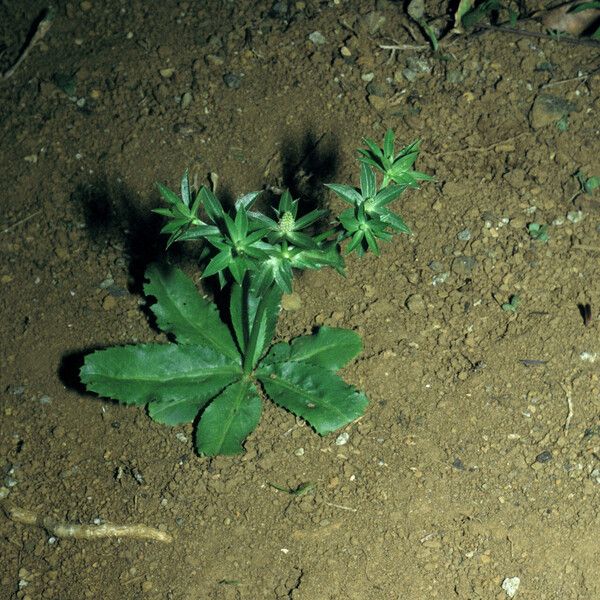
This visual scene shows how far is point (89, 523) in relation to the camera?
121 inches

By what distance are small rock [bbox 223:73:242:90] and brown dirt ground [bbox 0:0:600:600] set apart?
0.03 meters

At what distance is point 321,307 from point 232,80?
117 centimetres

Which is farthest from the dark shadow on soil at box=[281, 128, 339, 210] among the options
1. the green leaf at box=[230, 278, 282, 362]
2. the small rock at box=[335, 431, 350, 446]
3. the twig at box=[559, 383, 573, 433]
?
the twig at box=[559, 383, 573, 433]

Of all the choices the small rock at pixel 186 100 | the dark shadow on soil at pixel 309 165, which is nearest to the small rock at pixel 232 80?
the small rock at pixel 186 100

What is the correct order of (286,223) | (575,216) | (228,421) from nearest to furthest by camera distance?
(286,223)
(228,421)
(575,216)

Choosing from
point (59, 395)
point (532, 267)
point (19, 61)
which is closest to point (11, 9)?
Answer: point (19, 61)

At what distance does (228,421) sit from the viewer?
3.11 meters

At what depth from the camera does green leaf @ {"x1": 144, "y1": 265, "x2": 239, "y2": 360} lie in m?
3.24

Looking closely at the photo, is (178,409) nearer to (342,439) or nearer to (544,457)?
(342,439)

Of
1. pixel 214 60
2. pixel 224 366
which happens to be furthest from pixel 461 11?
pixel 224 366

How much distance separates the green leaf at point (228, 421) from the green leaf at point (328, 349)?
0.66ft

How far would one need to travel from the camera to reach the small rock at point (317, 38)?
152 inches

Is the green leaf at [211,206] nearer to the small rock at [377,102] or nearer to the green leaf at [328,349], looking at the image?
the green leaf at [328,349]

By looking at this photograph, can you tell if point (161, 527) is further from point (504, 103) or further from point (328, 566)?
point (504, 103)
